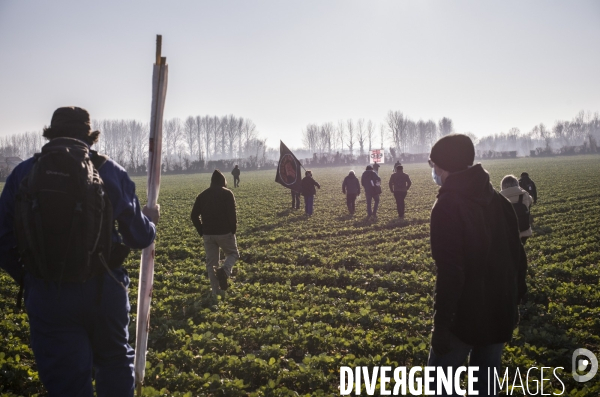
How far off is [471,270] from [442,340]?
470mm

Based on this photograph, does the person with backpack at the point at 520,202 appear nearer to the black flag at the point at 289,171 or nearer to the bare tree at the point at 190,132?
the black flag at the point at 289,171

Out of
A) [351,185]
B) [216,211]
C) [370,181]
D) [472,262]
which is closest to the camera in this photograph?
[472,262]

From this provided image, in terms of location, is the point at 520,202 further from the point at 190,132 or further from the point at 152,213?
the point at 190,132

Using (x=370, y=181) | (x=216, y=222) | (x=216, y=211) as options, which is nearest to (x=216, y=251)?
(x=216, y=222)

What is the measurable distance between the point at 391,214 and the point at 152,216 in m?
17.7

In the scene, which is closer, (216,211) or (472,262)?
(472,262)

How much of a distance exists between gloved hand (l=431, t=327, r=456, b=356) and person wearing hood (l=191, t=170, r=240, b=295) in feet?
18.2

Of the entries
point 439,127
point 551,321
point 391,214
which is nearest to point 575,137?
point 439,127

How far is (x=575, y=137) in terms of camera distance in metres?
197

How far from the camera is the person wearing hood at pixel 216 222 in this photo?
27.8ft

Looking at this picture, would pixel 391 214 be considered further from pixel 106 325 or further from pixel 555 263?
pixel 106 325

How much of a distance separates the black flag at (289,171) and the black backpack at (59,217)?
18.7m

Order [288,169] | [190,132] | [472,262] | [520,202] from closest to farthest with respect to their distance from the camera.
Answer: [472,262]
[520,202]
[288,169]
[190,132]

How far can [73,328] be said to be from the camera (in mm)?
2740
